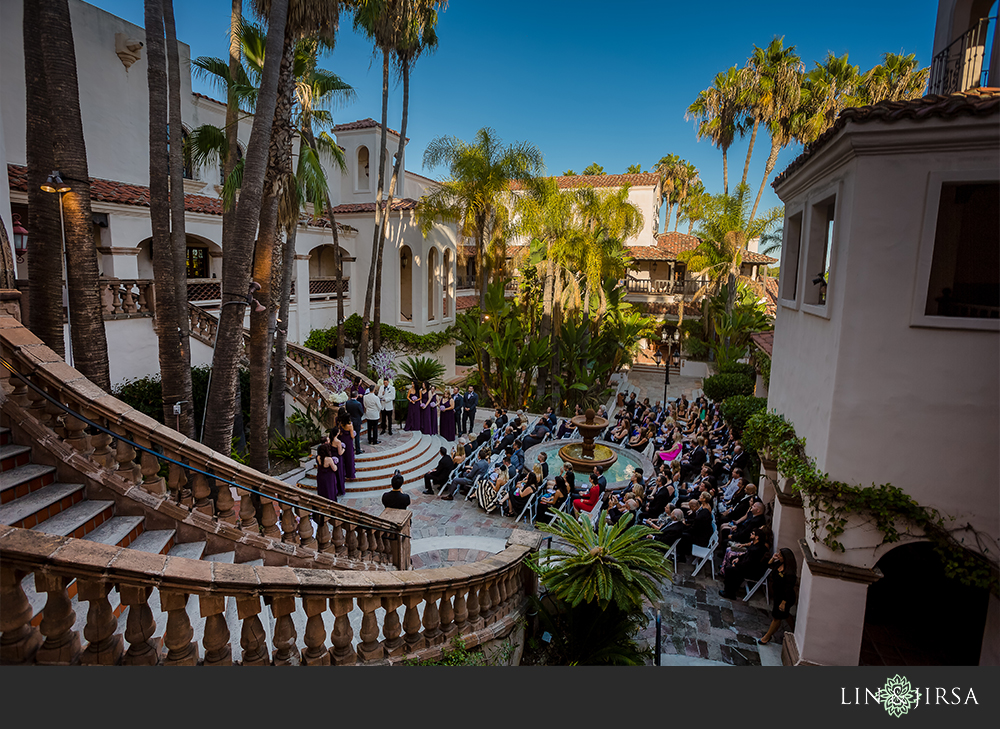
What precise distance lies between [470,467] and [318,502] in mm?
6879

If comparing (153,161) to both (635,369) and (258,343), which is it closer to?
(258,343)

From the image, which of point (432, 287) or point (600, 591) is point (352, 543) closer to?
point (600, 591)

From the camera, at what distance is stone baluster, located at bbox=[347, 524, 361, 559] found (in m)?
6.04

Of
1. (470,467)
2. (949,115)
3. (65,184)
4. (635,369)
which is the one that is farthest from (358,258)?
(949,115)

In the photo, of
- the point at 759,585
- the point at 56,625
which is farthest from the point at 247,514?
the point at 759,585

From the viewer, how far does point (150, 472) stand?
15.9ft

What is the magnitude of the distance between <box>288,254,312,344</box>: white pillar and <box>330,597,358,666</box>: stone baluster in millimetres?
18004

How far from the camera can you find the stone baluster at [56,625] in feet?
9.03

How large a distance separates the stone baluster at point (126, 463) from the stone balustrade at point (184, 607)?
1.47 meters

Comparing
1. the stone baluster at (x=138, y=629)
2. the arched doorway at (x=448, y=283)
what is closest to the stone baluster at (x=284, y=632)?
the stone baluster at (x=138, y=629)

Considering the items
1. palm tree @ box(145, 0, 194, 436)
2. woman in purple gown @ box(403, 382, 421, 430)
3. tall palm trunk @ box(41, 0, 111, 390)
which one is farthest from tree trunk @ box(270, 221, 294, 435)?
tall palm trunk @ box(41, 0, 111, 390)

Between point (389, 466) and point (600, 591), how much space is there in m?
8.45

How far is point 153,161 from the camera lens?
29.9 feet

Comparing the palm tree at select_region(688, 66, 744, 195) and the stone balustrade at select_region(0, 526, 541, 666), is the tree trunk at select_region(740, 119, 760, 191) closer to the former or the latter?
the palm tree at select_region(688, 66, 744, 195)
